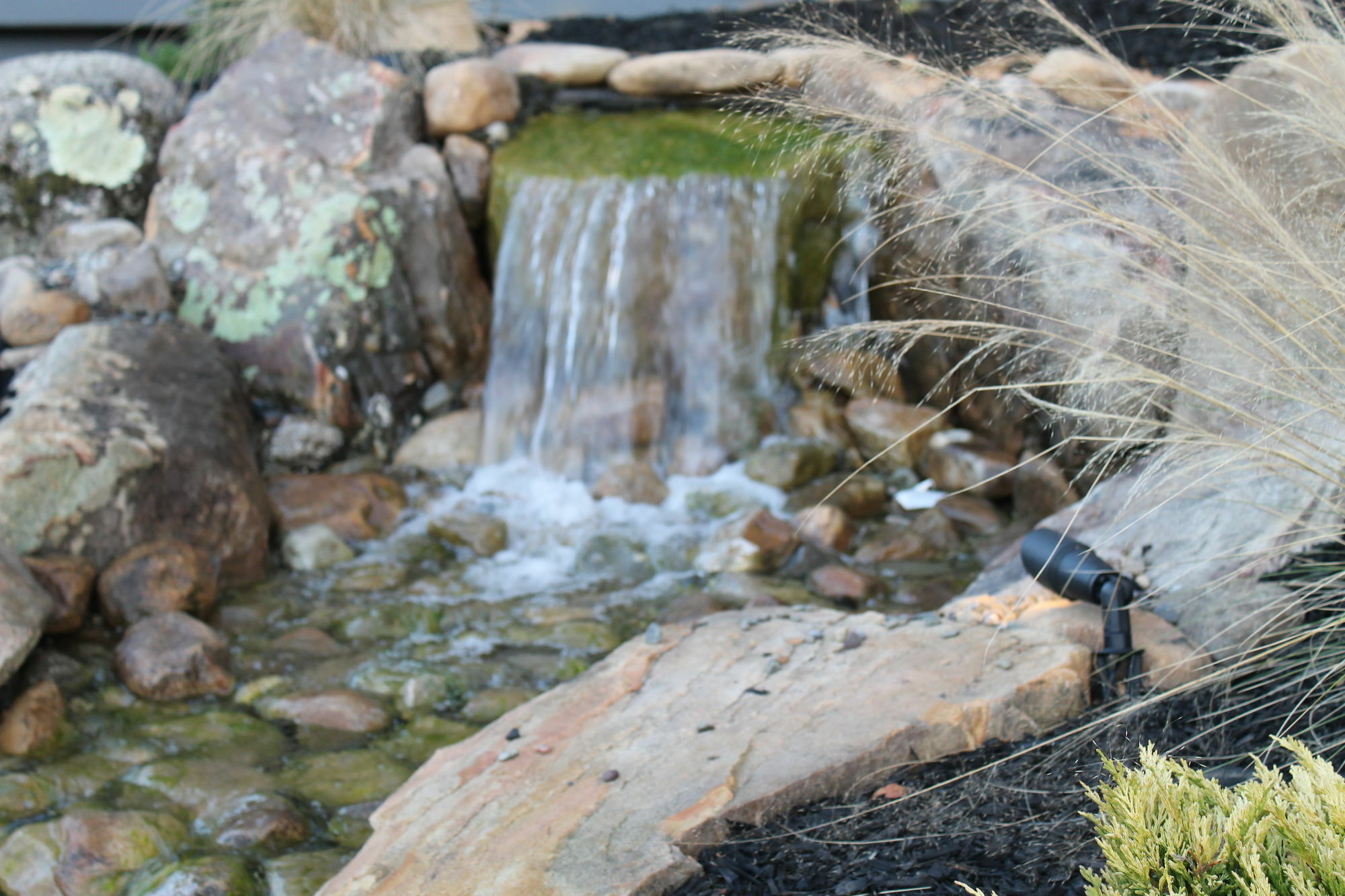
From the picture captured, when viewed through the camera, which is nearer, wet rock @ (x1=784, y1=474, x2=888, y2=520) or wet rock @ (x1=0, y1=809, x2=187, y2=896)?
wet rock @ (x1=0, y1=809, x2=187, y2=896)

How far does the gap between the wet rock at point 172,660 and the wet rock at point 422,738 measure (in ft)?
1.94

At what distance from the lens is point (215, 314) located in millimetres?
4867

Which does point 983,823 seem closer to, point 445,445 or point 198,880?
point 198,880

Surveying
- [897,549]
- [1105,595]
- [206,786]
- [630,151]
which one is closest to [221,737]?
[206,786]

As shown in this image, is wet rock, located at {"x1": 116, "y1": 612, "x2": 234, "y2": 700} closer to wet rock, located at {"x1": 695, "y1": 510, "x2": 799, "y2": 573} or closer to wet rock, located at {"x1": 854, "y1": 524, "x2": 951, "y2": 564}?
wet rock, located at {"x1": 695, "y1": 510, "x2": 799, "y2": 573}

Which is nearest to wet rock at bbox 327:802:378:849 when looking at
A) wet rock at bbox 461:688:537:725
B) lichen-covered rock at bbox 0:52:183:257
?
wet rock at bbox 461:688:537:725

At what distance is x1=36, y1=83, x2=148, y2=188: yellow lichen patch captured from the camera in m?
5.52

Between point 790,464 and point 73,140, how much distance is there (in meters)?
4.13

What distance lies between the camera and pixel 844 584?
374cm

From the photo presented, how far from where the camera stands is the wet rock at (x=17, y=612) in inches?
107

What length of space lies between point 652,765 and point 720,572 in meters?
1.92

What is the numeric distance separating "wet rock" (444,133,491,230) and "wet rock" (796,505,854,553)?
249 centimetres

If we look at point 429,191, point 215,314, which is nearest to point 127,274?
point 215,314

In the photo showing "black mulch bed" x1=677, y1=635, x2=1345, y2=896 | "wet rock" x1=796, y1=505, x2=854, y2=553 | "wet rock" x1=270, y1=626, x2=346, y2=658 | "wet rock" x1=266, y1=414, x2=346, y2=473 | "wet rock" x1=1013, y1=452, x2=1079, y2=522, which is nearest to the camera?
"black mulch bed" x1=677, y1=635, x2=1345, y2=896
